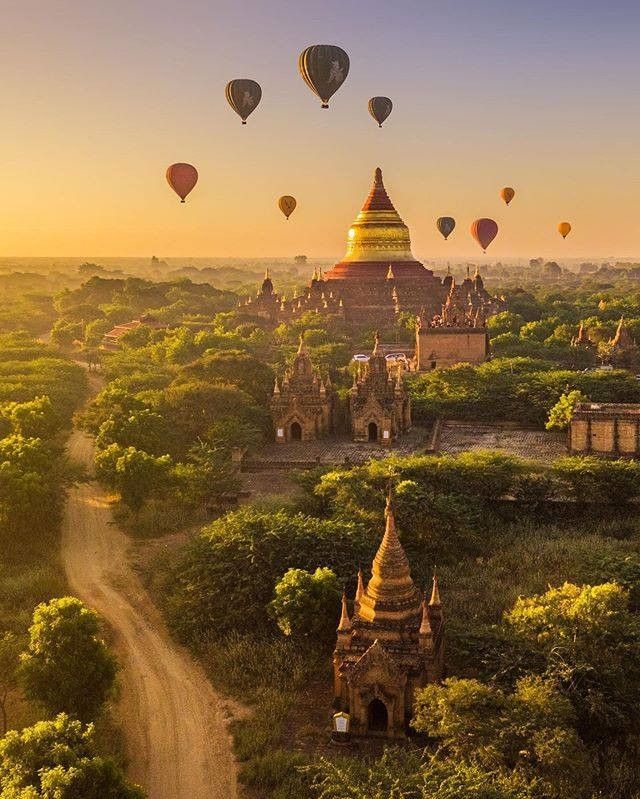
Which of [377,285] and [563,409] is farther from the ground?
[377,285]

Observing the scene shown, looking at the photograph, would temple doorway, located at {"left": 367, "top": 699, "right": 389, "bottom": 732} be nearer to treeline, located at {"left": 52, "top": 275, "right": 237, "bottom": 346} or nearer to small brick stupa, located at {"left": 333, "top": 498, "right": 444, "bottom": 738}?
small brick stupa, located at {"left": 333, "top": 498, "right": 444, "bottom": 738}

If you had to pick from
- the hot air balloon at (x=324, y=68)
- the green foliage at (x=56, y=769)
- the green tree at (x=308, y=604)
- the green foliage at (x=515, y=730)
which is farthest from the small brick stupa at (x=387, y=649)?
the hot air balloon at (x=324, y=68)

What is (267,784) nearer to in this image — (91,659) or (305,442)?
(91,659)

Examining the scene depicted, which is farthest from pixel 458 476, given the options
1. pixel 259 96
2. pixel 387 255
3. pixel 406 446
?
pixel 387 255

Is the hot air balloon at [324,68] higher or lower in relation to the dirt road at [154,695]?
higher

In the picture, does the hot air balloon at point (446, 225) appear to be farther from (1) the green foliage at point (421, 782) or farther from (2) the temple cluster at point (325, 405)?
(1) the green foliage at point (421, 782)

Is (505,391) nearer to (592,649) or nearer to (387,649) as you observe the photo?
(592,649)

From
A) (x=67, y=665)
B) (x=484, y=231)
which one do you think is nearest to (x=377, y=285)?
(x=484, y=231)

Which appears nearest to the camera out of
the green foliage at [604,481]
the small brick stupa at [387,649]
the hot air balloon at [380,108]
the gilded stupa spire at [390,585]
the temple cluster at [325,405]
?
the small brick stupa at [387,649]
